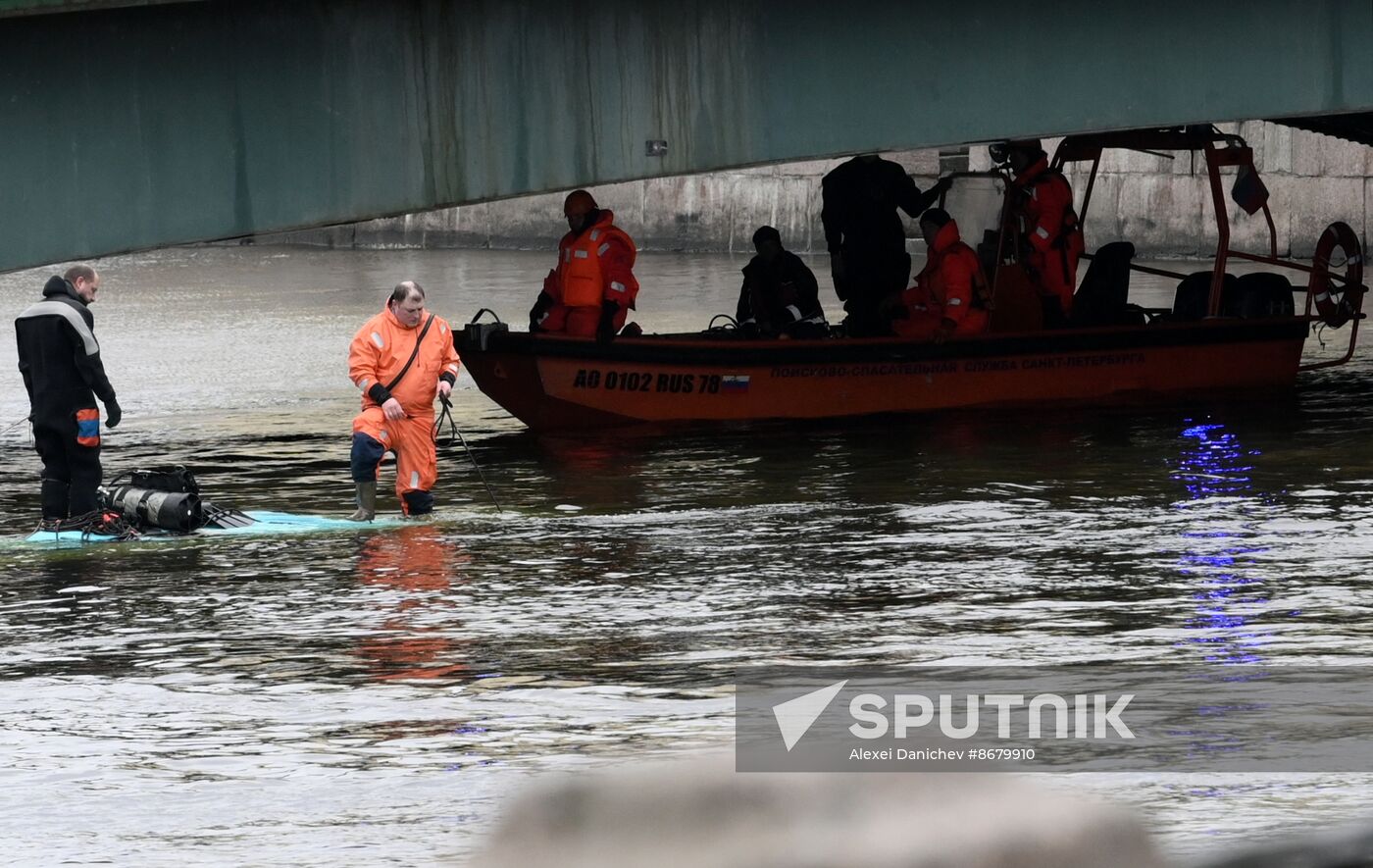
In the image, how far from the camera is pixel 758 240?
19.3 m

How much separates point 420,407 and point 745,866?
11.7 metres

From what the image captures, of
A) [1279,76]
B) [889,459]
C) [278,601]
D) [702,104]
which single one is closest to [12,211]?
[278,601]

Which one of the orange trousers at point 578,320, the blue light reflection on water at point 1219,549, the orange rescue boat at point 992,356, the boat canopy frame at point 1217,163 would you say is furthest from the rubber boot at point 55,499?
the boat canopy frame at point 1217,163

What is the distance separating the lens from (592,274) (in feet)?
61.4

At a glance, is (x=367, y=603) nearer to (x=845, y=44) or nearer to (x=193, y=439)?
(x=845, y=44)

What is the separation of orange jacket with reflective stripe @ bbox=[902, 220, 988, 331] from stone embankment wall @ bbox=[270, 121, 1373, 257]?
548 inches

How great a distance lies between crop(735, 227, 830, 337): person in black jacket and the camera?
1944 centimetres

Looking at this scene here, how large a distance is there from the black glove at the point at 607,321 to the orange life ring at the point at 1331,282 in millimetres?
6755

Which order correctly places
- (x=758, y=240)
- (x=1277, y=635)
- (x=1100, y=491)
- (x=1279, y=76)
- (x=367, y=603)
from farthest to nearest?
1. (x=758, y=240)
2. (x=1279, y=76)
3. (x=1100, y=491)
4. (x=367, y=603)
5. (x=1277, y=635)

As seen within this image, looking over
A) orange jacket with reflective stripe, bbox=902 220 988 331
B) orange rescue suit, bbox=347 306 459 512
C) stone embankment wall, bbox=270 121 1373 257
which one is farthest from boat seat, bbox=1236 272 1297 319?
stone embankment wall, bbox=270 121 1373 257

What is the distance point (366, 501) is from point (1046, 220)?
8.05 m

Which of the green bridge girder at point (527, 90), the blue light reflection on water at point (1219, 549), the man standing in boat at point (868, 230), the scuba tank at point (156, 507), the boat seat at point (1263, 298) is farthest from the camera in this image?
the boat seat at point (1263, 298)

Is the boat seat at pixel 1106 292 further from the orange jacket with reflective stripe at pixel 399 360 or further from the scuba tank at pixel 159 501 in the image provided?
the scuba tank at pixel 159 501

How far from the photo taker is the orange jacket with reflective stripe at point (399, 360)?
13.6m
